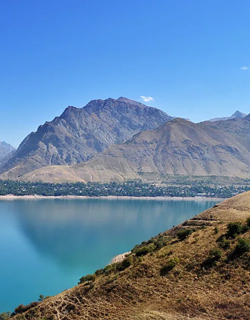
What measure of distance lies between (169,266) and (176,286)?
298 centimetres

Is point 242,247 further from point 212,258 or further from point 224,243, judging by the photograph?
point 212,258

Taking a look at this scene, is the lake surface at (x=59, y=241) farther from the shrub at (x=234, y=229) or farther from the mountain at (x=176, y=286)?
the shrub at (x=234, y=229)

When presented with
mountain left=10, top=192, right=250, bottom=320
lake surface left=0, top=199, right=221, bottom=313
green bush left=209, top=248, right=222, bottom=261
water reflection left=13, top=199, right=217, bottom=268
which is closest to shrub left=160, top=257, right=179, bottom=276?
mountain left=10, top=192, right=250, bottom=320

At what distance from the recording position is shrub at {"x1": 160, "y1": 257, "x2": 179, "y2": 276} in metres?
31.0

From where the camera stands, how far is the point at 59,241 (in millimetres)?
115625

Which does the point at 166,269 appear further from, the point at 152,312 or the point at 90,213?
the point at 90,213

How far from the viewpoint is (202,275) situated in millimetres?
28906

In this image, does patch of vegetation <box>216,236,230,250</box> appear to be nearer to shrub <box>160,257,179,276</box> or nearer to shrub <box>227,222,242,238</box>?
shrub <box>227,222,242,238</box>

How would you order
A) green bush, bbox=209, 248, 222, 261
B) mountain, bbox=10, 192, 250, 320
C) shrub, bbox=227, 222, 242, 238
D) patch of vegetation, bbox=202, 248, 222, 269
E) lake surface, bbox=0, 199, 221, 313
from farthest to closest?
1. lake surface, bbox=0, 199, 221, 313
2. shrub, bbox=227, 222, 242, 238
3. green bush, bbox=209, 248, 222, 261
4. patch of vegetation, bbox=202, 248, 222, 269
5. mountain, bbox=10, 192, 250, 320

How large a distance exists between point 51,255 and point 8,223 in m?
56.2

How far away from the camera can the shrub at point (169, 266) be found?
102ft

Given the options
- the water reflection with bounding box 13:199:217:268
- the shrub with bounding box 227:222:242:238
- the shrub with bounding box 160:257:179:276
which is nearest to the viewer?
the shrub with bounding box 160:257:179:276

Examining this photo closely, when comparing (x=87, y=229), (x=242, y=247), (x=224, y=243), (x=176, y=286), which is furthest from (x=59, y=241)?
(x=242, y=247)

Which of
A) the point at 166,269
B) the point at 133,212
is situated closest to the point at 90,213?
the point at 133,212
